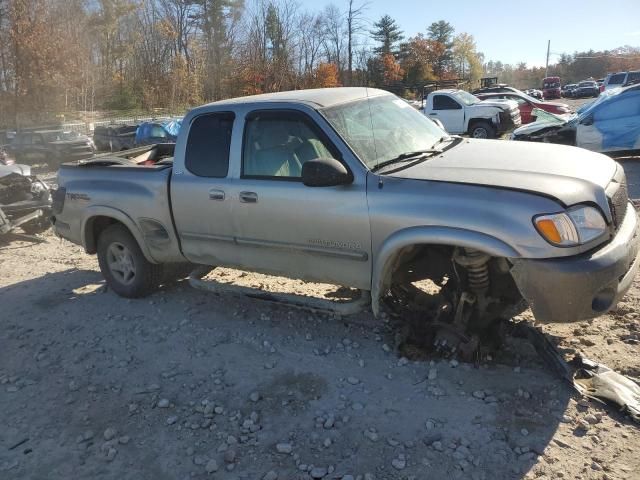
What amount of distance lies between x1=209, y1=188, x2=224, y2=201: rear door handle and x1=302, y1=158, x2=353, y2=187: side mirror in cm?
98

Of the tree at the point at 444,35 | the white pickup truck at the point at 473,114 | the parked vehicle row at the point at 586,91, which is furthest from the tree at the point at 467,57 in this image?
the white pickup truck at the point at 473,114

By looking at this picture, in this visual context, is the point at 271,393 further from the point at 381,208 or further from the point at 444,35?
the point at 444,35

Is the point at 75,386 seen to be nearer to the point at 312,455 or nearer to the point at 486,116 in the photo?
the point at 312,455

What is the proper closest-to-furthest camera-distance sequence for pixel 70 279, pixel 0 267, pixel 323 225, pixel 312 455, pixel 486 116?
pixel 312 455
pixel 323 225
pixel 70 279
pixel 0 267
pixel 486 116

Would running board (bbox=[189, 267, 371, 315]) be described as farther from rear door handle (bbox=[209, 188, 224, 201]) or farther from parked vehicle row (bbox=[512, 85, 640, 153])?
parked vehicle row (bbox=[512, 85, 640, 153])

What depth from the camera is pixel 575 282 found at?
10.2ft

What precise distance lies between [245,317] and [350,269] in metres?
1.44

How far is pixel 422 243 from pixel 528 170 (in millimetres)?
836

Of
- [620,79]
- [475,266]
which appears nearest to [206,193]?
[475,266]

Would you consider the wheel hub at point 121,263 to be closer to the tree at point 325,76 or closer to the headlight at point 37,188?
the headlight at point 37,188

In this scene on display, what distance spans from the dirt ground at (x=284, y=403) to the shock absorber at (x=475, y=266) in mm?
569

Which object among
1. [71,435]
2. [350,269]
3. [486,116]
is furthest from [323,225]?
[486,116]

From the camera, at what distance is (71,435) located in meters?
3.48

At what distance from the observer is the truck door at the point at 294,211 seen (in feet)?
12.7
